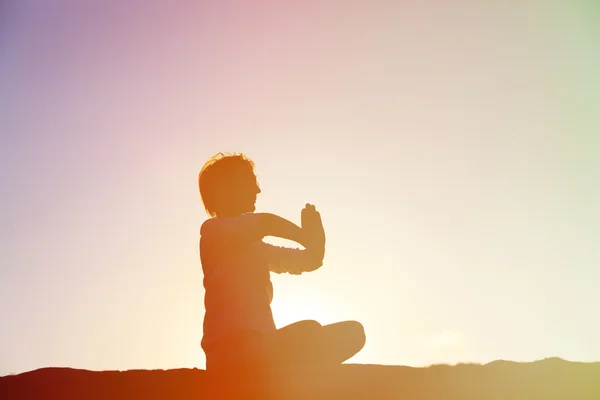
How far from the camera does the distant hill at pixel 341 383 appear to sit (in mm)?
4906

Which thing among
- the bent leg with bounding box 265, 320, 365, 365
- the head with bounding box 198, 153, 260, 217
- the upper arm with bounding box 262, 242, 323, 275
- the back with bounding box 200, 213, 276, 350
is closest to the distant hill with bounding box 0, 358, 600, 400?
the bent leg with bounding box 265, 320, 365, 365

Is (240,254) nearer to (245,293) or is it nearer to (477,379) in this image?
(245,293)

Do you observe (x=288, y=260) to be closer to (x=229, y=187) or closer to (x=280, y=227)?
(x=280, y=227)

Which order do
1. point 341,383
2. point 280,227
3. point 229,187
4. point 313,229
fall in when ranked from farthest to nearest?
point 229,187 → point 313,229 → point 280,227 → point 341,383

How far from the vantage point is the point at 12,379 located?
18.1 ft

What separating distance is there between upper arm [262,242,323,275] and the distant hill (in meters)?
0.92

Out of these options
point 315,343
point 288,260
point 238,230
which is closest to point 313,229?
point 288,260

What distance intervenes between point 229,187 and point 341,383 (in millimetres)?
1911

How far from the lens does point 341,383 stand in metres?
5.02

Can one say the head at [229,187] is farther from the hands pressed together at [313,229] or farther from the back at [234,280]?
the hands pressed together at [313,229]

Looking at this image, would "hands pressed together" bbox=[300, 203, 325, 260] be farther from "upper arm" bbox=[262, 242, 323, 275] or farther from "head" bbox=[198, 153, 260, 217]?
"head" bbox=[198, 153, 260, 217]

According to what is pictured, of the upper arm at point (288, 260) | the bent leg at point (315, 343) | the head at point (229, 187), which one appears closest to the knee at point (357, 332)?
the bent leg at point (315, 343)

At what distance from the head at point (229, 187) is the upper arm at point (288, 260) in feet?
1.36

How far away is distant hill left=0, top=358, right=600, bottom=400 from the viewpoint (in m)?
4.91
